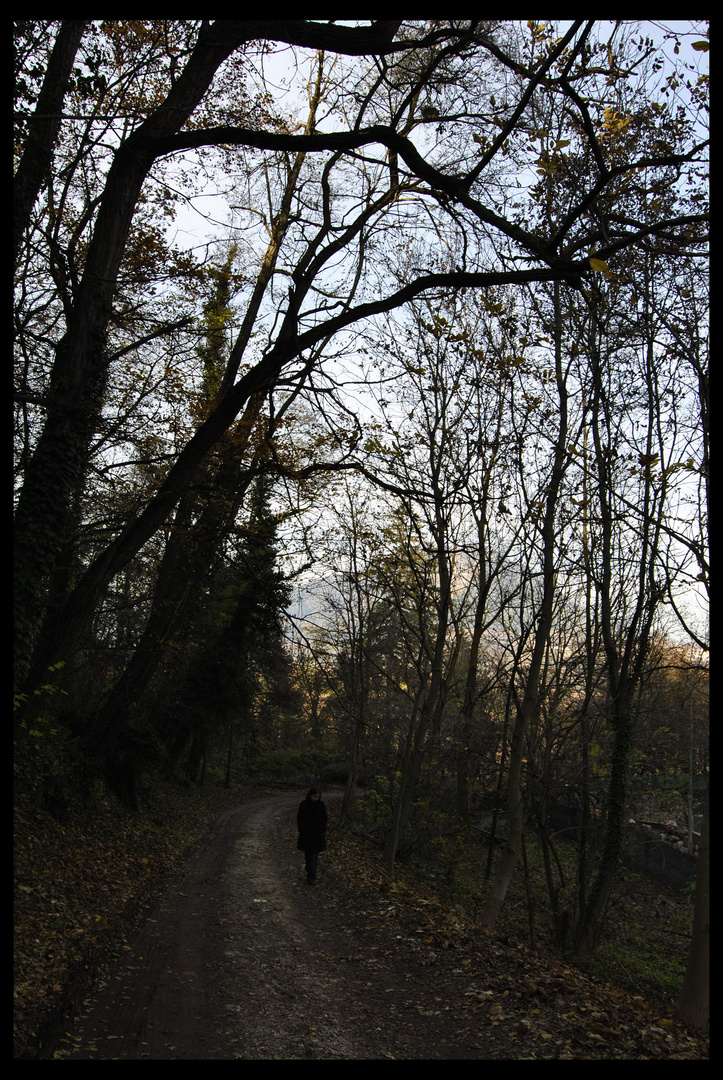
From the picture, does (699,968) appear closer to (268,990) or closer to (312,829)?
(312,829)

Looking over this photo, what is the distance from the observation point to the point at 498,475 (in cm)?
1282

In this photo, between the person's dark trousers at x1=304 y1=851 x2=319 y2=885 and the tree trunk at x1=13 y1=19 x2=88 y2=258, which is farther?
the person's dark trousers at x1=304 y1=851 x2=319 y2=885

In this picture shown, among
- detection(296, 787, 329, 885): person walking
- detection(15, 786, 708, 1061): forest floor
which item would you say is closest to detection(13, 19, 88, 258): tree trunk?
detection(15, 786, 708, 1061): forest floor

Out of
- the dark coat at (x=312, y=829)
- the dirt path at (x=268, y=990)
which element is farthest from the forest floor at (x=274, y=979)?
the dark coat at (x=312, y=829)

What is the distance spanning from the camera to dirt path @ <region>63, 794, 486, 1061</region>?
15.2ft

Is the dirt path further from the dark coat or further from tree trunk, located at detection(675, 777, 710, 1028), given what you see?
tree trunk, located at detection(675, 777, 710, 1028)

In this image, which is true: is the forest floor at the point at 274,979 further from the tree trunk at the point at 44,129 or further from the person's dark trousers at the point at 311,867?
the tree trunk at the point at 44,129

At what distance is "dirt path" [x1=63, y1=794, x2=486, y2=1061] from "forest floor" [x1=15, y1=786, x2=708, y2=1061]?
0.02m

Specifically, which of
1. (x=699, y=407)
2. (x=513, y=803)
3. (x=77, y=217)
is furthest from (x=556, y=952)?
(x=77, y=217)

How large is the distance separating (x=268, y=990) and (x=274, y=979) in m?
0.35

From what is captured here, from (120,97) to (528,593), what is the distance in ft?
36.5

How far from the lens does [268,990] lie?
18.9ft

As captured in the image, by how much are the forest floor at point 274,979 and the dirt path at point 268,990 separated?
19mm
